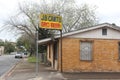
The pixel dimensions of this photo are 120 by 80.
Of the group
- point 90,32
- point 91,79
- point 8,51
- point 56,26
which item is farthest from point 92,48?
point 8,51

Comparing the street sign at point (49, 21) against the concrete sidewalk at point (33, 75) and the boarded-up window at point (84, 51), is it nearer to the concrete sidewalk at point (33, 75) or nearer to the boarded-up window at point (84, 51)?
the boarded-up window at point (84, 51)

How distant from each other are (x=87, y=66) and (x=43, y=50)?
96.0 ft

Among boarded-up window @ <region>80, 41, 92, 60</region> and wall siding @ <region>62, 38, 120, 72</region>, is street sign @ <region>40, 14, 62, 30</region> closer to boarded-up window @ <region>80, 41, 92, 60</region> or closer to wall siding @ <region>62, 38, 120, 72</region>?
wall siding @ <region>62, 38, 120, 72</region>

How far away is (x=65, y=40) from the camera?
25.5 meters

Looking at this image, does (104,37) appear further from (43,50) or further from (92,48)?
(43,50)

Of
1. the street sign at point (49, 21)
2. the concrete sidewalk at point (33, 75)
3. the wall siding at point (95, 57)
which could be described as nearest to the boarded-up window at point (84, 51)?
the wall siding at point (95, 57)

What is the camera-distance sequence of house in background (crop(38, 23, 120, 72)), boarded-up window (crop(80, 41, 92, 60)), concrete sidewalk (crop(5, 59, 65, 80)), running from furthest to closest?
boarded-up window (crop(80, 41, 92, 60)) → house in background (crop(38, 23, 120, 72)) → concrete sidewalk (crop(5, 59, 65, 80))

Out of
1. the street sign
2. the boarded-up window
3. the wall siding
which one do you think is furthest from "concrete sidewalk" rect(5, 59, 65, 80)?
the street sign

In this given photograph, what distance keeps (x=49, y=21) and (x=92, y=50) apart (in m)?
4.64

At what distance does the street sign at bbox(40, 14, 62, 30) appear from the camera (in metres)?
22.9

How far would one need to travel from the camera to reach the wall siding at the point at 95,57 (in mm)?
25422

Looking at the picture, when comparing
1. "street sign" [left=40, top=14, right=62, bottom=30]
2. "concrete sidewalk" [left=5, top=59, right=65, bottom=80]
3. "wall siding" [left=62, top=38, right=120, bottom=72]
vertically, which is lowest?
"concrete sidewalk" [left=5, top=59, right=65, bottom=80]

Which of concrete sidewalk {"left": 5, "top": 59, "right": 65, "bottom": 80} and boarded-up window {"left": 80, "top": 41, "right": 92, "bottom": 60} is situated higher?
boarded-up window {"left": 80, "top": 41, "right": 92, "bottom": 60}

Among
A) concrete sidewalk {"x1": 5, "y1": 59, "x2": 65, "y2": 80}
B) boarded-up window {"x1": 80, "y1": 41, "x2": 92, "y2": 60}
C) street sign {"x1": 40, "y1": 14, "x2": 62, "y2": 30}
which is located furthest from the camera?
boarded-up window {"x1": 80, "y1": 41, "x2": 92, "y2": 60}
